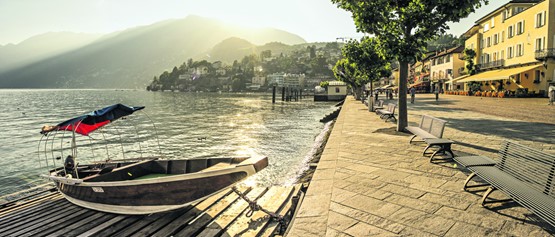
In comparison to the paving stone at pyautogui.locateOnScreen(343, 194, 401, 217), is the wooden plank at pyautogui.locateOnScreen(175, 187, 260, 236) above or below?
below

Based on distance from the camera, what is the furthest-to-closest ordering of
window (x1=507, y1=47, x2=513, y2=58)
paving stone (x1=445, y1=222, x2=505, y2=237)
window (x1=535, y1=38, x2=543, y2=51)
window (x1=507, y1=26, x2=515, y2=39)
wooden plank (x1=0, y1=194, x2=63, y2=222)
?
window (x1=507, y1=47, x2=513, y2=58)
window (x1=507, y1=26, x2=515, y2=39)
window (x1=535, y1=38, x2=543, y2=51)
wooden plank (x1=0, y1=194, x2=63, y2=222)
paving stone (x1=445, y1=222, x2=505, y2=237)

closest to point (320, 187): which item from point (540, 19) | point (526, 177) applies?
point (526, 177)

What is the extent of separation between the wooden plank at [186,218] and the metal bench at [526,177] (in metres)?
5.86

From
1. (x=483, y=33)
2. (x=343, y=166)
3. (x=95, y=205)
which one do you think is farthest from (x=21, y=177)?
(x=483, y=33)

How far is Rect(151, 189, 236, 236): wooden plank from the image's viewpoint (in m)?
6.55

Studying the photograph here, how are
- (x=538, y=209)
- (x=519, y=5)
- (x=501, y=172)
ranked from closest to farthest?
1. (x=538, y=209)
2. (x=501, y=172)
3. (x=519, y=5)

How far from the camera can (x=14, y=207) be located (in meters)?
9.52

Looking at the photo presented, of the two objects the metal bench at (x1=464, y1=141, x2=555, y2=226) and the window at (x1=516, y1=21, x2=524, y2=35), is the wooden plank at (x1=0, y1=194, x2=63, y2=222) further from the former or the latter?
the window at (x1=516, y1=21, x2=524, y2=35)

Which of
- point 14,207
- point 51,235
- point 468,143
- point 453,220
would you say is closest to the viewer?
point 453,220

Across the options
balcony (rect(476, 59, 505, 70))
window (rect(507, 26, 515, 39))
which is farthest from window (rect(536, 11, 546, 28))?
balcony (rect(476, 59, 505, 70))

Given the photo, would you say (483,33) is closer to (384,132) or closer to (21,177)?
(384,132)

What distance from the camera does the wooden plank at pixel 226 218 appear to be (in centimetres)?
618

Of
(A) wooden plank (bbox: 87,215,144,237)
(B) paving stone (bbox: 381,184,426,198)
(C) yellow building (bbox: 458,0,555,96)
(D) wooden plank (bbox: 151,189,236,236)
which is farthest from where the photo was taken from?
(C) yellow building (bbox: 458,0,555,96)

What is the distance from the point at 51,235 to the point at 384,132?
40.3 ft
